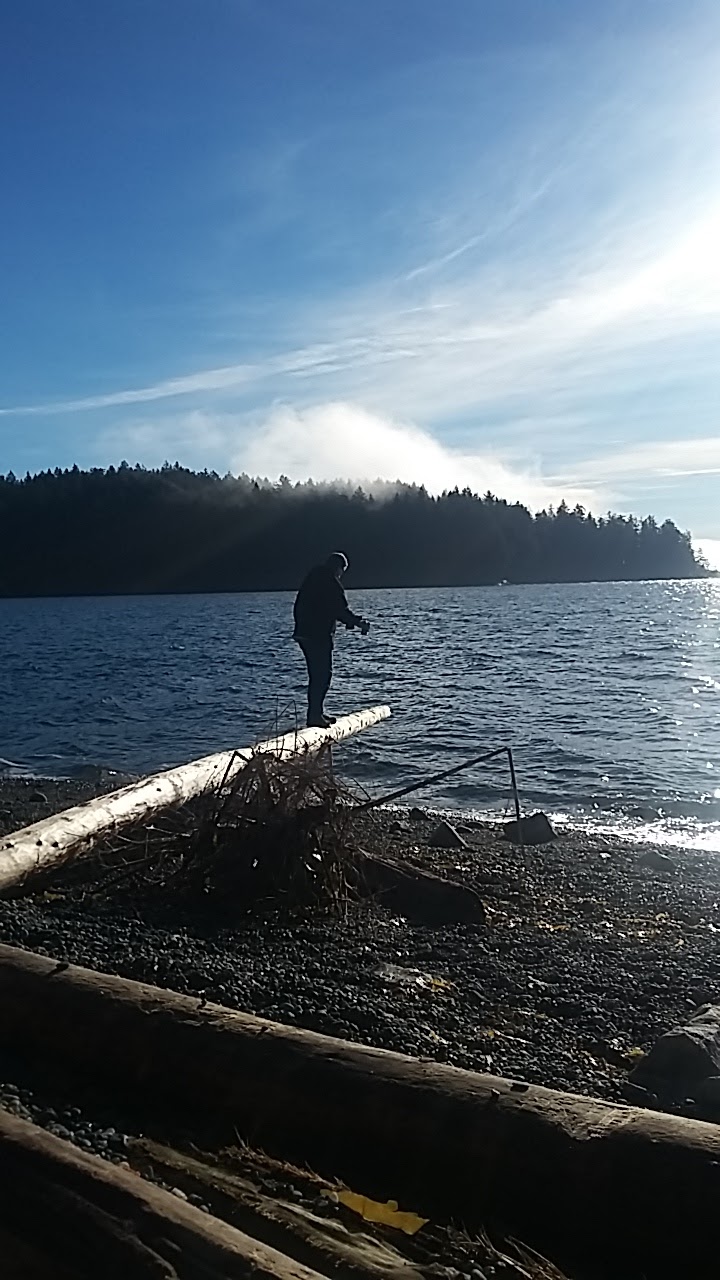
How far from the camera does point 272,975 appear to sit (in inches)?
205

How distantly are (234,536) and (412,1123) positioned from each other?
13806 cm

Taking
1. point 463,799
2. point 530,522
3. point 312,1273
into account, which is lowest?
point 463,799

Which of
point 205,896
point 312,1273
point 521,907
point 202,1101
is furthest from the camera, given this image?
point 521,907

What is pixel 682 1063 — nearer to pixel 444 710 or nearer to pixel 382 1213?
pixel 382 1213

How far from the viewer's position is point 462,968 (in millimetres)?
5750

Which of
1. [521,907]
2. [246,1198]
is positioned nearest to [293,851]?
[521,907]

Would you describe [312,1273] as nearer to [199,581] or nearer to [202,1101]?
[202,1101]

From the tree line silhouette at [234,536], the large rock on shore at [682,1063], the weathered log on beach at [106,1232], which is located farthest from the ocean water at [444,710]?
the tree line silhouette at [234,536]

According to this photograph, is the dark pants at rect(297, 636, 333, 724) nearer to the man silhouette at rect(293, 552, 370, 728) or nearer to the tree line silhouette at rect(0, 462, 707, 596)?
the man silhouette at rect(293, 552, 370, 728)

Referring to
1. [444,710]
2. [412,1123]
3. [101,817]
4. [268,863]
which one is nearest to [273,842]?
[268,863]

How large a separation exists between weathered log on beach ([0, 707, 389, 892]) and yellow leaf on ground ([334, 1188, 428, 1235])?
3976 mm

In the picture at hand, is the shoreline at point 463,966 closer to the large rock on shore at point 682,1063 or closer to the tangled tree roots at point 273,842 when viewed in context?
the large rock on shore at point 682,1063

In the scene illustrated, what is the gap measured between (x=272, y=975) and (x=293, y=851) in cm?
163

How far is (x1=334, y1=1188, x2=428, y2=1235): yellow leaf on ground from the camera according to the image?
10.1 ft
